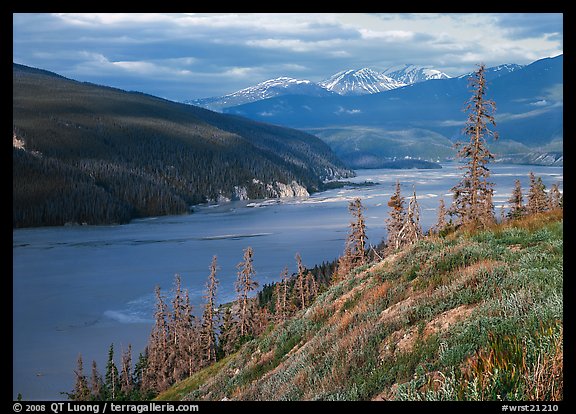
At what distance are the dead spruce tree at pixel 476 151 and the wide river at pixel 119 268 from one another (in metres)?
31.1

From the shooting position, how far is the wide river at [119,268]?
165ft

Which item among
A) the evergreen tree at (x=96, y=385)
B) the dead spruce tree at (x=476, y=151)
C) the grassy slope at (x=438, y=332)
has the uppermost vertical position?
the dead spruce tree at (x=476, y=151)

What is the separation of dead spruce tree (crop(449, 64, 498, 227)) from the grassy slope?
18425mm

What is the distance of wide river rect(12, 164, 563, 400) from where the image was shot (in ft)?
165

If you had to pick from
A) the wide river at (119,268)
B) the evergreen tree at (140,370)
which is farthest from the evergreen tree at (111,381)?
the wide river at (119,268)

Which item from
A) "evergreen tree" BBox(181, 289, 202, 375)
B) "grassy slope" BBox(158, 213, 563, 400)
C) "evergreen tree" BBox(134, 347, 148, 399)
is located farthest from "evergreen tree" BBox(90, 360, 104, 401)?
"grassy slope" BBox(158, 213, 563, 400)

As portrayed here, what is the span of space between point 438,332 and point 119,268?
81.3m

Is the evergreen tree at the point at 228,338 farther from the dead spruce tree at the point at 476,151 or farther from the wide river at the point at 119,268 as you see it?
the dead spruce tree at the point at 476,151

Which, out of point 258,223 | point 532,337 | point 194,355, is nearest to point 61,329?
point 194,355

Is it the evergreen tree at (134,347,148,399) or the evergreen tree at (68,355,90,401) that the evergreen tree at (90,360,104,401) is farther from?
the evergreen tree at (134,347,148,399)

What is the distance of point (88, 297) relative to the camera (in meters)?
69.1

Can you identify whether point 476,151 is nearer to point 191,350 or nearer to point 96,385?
point 191,350

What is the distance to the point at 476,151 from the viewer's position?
3809 cm
